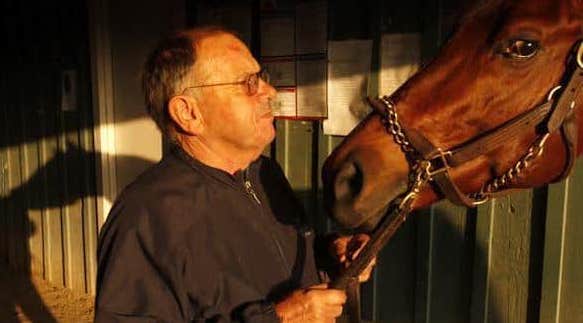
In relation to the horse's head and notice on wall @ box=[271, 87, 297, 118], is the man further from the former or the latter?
notice on wall @ box=[271, 87, 297, 118]

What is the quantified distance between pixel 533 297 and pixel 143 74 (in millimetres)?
1899

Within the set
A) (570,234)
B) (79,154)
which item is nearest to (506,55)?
(570,234)

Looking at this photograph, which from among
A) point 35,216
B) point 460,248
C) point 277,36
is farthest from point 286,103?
point 35,216

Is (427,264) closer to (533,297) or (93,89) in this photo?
(533,297)

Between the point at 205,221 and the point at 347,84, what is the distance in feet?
5.22

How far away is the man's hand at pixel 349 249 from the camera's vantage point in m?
1.50

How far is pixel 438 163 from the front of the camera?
52.9 inches

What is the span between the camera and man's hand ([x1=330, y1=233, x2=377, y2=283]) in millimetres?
1504

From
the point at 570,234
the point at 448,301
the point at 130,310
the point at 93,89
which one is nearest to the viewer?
the point at 130,310

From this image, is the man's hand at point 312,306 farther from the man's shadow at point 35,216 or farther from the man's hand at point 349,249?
the man's shadow at point 35,216

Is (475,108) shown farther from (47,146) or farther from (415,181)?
(47,146)

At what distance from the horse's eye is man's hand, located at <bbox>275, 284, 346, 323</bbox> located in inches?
27.8

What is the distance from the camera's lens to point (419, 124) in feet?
4.47

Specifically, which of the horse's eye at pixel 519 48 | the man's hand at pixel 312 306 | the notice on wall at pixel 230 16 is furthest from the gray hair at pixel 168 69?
the notice on wall at pixel 230 16
